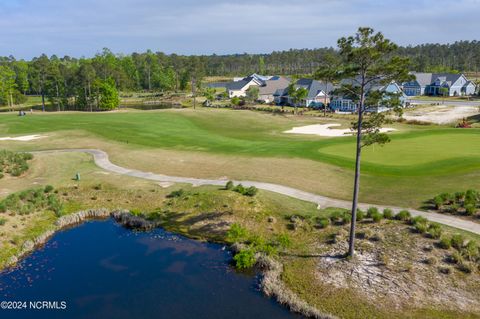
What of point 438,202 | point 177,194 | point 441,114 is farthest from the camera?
point 441,114

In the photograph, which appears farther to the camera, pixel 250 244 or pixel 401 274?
pixel 250 244

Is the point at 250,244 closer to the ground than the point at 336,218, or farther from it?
closer to the ground

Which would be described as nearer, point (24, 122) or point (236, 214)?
point (236, 214)

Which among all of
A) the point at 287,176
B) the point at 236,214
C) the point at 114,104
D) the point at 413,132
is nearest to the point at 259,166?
the point at 287,176

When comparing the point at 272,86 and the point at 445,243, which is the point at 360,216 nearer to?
the point at 445,243

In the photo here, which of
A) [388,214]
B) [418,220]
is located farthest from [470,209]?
[388,214]

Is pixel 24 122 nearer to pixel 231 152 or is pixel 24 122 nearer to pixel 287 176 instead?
pixel 231 152

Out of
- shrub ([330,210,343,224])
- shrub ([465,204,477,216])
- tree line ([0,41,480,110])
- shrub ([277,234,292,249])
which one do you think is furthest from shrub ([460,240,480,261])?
tree line ([0,41,480,110])

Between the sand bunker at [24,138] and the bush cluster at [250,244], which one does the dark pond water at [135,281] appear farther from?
the sand bunker at [24,138]

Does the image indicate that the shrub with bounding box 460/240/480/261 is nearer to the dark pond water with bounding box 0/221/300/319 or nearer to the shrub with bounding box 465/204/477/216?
the shrub with bounding box 465/204/477/216
